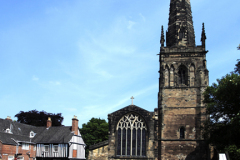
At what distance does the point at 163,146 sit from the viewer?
27.2m

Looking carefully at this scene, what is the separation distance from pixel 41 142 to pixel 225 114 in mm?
24535

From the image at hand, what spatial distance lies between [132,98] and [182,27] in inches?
386

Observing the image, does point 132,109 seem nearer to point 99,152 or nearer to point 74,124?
point 99,152

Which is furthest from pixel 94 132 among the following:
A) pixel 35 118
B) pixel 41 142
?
pixel 41 142

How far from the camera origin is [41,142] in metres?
36.4

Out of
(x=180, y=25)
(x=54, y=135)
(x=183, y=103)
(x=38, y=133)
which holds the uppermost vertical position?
(x=180, y=25)

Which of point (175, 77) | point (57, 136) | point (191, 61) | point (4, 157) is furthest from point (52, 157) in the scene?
point (191, 61)

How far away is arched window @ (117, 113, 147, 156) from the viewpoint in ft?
91.6

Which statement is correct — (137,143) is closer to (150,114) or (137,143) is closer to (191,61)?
(150,114)

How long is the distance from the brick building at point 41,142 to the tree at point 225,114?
1935 centimetres

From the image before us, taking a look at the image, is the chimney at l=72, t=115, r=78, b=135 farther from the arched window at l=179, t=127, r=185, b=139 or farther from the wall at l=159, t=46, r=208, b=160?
the arched window at l=179, t=127, r=185, b=139

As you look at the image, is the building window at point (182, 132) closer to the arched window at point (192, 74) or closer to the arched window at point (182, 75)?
the arched window at point (192, 74)

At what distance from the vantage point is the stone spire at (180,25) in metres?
30.0

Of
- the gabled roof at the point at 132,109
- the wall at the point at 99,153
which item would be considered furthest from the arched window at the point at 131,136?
the wall at the point at 99,153
